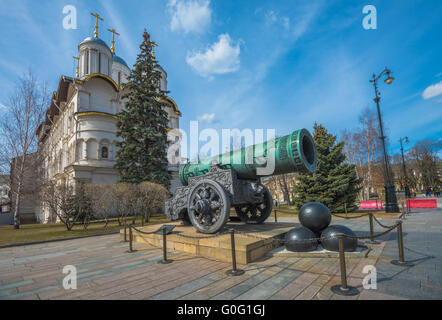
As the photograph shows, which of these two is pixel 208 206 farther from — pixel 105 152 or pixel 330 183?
pixel 105 152

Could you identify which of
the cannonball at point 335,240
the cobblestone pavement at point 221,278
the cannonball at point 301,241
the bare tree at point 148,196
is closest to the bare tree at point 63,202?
the bare tree at point 148,196

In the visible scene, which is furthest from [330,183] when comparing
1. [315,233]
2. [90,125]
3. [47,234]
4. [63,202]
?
[90,125]

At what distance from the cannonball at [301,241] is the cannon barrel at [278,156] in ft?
4.44

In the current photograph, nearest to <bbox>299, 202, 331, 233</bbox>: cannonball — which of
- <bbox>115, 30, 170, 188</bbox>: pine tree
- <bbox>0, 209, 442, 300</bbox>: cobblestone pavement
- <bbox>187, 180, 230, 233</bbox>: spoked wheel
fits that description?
<bbox>0, 209, 442, 300</bbox>: cobblestone pavement

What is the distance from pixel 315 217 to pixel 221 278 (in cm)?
254

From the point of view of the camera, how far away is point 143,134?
1820 cm

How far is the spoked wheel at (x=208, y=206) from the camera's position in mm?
5426

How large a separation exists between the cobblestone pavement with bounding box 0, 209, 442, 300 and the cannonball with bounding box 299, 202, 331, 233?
818 millimetres

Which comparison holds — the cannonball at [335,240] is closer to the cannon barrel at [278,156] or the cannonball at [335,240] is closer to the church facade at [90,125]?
the cannon barrel at [278,156]

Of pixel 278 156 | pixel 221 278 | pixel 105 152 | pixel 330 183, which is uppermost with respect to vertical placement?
pixel 105 152

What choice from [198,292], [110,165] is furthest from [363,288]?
[110,165]

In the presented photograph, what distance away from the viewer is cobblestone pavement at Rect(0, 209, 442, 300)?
3.07 m

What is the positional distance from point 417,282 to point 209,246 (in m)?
3.53
